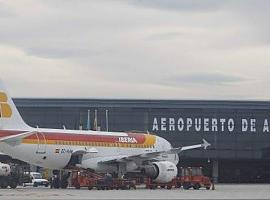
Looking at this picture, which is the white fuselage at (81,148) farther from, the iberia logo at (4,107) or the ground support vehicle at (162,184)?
the ground support vehicle at (162,184)

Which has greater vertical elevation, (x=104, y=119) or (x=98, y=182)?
(x=104, y=119)

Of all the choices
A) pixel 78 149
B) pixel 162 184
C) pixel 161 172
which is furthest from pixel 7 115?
pixel 162 184

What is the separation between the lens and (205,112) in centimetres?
11394

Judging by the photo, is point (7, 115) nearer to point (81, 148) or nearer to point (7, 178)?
point (7, 178)

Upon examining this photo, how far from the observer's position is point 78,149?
6450 centimetres

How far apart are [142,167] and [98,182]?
22.6 ft

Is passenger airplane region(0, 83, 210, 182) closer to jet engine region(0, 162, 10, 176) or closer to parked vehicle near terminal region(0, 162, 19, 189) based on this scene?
jet engine region(0, 162, 10, 176)

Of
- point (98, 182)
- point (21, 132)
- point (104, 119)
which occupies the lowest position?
point (98, 182)

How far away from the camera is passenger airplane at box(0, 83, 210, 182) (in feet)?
200

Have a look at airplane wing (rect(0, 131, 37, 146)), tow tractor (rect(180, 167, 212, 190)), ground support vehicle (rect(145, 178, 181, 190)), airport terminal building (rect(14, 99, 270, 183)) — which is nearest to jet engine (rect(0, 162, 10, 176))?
airplane wing (rect(0, 131, 37, 146))

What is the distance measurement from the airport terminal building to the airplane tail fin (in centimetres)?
5115

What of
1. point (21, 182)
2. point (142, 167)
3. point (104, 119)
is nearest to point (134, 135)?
point (142, 167)

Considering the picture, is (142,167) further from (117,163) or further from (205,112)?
(205,112)

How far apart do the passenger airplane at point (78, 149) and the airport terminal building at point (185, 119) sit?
41.8 meters
